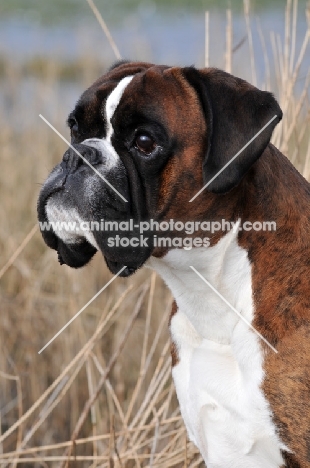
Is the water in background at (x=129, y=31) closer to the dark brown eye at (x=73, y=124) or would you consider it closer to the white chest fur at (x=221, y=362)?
the dark brown eye at (x=73, y=124)

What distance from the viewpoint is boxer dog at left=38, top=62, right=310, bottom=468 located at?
2.45 meters

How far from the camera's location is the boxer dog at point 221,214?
2.45 meters

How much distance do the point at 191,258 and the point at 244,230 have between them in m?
0.20

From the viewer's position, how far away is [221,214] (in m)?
2.58

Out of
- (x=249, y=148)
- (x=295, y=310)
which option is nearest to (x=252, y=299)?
(x=295, y=310)

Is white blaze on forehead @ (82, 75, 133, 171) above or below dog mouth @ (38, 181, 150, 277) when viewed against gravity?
above

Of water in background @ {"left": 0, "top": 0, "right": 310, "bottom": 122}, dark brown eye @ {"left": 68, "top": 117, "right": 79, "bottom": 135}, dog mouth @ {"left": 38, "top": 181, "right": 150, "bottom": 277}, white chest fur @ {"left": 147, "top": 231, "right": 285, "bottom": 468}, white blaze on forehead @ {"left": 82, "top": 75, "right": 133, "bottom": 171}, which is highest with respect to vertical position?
white blaze on forehead @ {"left": 82, "top": 75, "right": 133, "bottom": 171}

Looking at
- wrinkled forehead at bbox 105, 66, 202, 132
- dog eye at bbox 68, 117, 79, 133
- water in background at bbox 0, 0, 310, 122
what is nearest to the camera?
wrinkled forehead at bbox 105, 66, 202, 132

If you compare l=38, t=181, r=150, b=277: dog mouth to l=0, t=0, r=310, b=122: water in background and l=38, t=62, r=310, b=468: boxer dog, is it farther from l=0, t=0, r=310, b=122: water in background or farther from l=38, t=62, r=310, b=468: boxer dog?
l=0, t=0, r=310, b=122: water in background

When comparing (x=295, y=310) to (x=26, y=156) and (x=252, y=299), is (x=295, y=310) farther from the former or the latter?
(x=26, y=156)

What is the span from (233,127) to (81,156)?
1.53 feet

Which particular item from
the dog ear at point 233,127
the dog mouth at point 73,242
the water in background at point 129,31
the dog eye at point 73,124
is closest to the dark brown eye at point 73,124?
the dog eye at point 73,124

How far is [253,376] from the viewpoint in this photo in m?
2.50

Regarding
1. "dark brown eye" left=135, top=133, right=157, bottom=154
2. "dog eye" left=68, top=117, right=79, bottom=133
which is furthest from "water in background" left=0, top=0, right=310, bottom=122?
"dark brown eye" left=135, top=133, right=157, bottom=154
